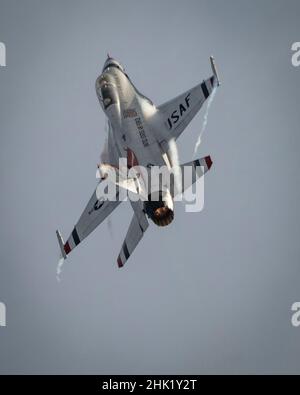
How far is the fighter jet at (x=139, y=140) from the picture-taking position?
44.8m

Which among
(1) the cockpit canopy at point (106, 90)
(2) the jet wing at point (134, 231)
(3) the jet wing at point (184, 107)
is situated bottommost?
(2) the jet wing at point (134, 231)

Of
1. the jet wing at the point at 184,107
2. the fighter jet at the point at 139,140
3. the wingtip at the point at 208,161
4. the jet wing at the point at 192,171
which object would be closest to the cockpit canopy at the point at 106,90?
the fighter jet at the point at 139,140

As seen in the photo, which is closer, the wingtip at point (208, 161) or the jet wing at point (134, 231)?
the wingtip at point (208, 161)

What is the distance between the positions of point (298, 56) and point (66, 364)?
6439 cm

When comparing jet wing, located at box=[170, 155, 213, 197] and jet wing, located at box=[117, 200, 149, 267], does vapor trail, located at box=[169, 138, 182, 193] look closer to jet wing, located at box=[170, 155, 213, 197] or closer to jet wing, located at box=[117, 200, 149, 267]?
jet wing, located at box=[170, 155, 213, 197]

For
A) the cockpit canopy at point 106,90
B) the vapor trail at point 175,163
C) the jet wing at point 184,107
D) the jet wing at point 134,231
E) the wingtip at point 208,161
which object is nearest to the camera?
the wingtip at point 208,161

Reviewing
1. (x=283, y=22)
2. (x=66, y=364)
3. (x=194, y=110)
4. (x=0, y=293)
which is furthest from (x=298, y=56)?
(x=194, y=110)

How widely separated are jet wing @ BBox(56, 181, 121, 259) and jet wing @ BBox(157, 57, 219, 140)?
553cm

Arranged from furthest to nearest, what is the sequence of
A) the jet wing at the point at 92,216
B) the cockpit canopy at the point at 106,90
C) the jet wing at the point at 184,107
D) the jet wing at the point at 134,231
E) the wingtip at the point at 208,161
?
1. the jet wing at the point at 92,216
2. the cockpit canopy at the point at 106,90
3. the jet wing at the point at 184,107
4. the jet wing at the point at 134,231
5. the wingtip at the point at 208,161

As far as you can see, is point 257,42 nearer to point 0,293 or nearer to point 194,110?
point 0,293

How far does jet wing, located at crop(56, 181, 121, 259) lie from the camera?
160 ft

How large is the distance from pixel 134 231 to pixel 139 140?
5.57 meters

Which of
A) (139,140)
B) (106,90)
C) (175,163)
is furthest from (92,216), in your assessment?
(106,90)

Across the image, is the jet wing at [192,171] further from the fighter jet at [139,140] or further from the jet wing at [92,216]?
the jet wing at [92,216]
